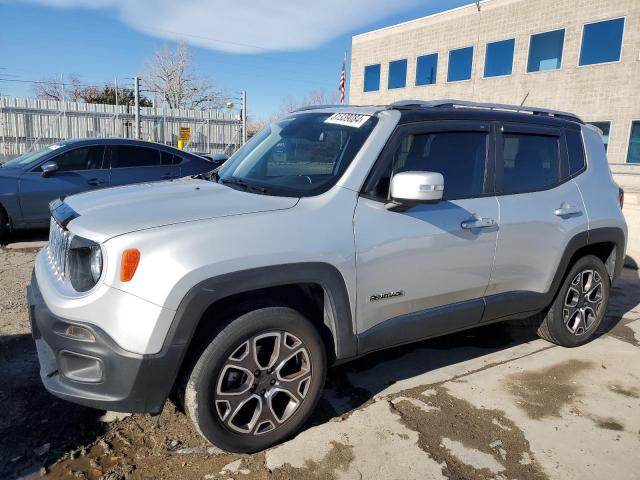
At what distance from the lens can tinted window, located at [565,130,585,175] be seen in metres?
4.07

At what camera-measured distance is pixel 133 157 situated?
783cm

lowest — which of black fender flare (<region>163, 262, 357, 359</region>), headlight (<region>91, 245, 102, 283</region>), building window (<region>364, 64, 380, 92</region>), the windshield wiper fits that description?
black fender flare (<region>163, 262, 357, 359</region>)

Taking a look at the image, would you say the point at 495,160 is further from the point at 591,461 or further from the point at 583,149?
the point at 591,461

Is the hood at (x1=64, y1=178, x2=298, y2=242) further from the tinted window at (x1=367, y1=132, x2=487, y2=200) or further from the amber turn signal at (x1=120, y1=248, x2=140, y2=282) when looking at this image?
the tinted window at (x1=367, y1=132, x2=487, y2=200)

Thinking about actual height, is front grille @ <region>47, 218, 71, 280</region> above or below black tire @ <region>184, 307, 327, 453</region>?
above

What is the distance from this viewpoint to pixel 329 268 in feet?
8.80

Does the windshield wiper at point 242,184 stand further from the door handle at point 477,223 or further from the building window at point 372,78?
the building window at point 372,78

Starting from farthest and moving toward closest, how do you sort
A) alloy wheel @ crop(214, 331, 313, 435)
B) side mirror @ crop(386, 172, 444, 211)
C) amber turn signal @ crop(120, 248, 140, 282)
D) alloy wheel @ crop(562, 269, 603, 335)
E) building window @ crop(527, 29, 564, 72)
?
building window @ crop(527, 29, 564, 72), alloy wheel @ crop(562, 269, 603, 335), side mirror @ crop(386, 172, 444, 211), alloy wheel @ crop(214, 331, 313, 435), amber turn signal @ crop(120, 248, 140, 282)

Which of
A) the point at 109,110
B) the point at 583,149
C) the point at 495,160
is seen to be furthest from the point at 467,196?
the point at 109,110

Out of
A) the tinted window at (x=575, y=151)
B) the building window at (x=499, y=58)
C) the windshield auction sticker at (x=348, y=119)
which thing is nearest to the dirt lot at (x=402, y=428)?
the tinted window at (x=575, y=151)

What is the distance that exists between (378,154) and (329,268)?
0.78 m

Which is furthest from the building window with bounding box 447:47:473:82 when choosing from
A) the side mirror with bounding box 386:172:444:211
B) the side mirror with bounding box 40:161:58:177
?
the side mirror with bounding box 386:172:444:211

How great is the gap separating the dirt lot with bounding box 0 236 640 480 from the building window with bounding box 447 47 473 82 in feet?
76.3

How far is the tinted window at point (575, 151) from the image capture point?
407 centimetres
